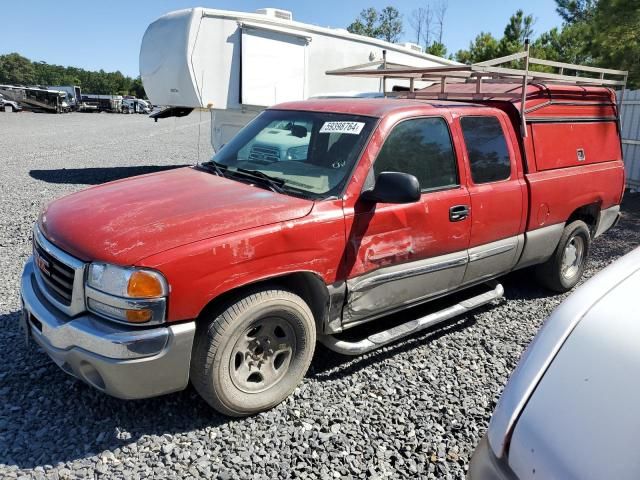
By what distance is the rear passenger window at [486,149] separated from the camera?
161 inches

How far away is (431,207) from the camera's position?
12.1 ft

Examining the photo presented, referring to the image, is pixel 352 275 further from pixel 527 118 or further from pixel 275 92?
pixel 275 92

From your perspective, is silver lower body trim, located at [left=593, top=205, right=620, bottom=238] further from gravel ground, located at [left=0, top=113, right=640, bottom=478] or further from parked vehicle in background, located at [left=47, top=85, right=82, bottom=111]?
parked vehicle in background, located at [left=47, top=85, right=82, bottom=111]

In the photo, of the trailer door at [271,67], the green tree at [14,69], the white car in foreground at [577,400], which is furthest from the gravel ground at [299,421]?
the green tree at [14,69]

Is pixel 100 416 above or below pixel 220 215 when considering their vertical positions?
below

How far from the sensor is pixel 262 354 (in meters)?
3.15

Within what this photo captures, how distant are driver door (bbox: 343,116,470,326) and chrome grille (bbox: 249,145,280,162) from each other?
823mm

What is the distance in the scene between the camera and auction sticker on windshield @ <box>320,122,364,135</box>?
362 centimetres

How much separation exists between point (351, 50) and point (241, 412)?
10293 millimetres

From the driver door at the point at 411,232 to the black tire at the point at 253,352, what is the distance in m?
0.42

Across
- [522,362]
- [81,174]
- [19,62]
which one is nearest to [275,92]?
[81,174]

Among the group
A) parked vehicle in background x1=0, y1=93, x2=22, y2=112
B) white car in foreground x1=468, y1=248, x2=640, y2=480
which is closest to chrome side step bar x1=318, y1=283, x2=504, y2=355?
white car in foreground x1=468, y1=248, x2=640, y2=480

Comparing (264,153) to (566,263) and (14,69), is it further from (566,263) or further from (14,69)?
(14,69)

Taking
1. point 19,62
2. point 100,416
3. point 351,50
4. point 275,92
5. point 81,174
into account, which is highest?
point 19,62
